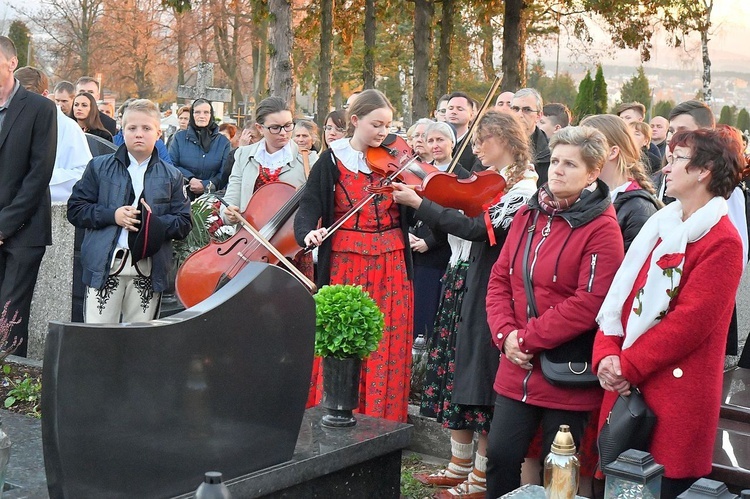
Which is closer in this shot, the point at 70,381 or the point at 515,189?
the point at 70,381

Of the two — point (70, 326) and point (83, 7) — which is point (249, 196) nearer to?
point (70, 326)

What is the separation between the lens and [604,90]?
35750 millimetres

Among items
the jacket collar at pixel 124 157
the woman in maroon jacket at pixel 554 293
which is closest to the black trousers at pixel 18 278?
the jacket collar at pixel 124 157

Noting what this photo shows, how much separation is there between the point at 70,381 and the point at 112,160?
3.25 metres

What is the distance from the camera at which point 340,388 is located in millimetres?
4590

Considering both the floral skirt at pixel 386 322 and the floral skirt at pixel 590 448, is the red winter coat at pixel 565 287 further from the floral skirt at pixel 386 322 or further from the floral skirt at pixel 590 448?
the floral skirt at pixel 386 322

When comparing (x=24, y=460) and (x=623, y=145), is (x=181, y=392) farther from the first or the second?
(x=623, y=145)

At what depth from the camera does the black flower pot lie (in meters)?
4.57

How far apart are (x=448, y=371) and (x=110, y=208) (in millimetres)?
2382

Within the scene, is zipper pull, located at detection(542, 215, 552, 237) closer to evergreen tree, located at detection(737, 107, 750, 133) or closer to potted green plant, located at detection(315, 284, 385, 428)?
potted green plant, located at detection(315, 284, 385, 428)

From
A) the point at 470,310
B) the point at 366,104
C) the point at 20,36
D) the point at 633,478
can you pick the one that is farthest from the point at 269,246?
the point at 20,36

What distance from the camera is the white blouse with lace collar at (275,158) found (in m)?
7.04

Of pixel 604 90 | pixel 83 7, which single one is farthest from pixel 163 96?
pixel 604 90

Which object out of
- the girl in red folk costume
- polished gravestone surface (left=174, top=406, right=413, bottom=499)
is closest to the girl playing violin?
the girl in red folk costume
